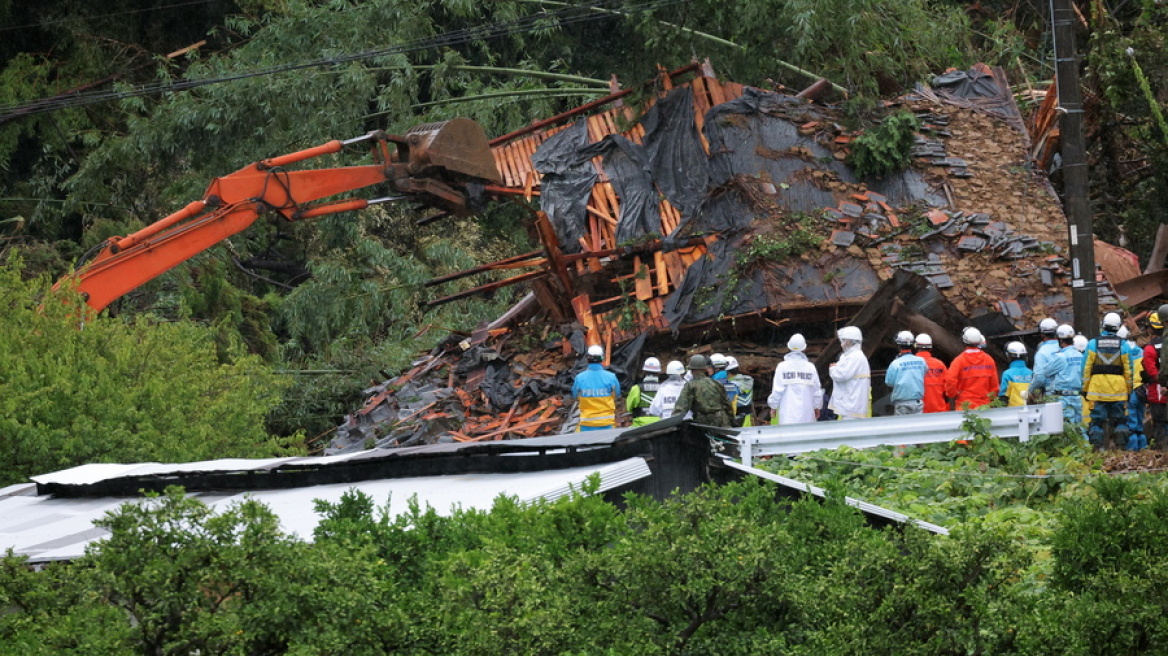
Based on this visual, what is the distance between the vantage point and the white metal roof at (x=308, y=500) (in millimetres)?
7598

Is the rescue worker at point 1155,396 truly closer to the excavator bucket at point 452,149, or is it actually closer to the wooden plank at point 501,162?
the excavator bucket at point 452,149

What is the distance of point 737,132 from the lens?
16.4 metres

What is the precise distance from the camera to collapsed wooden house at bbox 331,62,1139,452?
49.4ft

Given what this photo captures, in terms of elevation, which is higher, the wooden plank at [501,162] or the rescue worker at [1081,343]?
the wooden plank at [501,162]

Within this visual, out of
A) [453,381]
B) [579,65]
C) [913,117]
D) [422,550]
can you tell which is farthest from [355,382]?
[422,550]

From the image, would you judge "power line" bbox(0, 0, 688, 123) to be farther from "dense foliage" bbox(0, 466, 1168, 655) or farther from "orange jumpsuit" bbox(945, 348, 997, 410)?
"dense foliage" bbox(0, 466, 1168, 655)

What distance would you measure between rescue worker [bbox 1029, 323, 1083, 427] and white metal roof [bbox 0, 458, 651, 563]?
5.16 meters

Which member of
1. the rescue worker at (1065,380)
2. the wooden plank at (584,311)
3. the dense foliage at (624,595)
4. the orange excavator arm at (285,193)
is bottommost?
the dense foliage at (624,595)

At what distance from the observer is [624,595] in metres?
5.23

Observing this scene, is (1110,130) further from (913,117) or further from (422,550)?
(422,550)

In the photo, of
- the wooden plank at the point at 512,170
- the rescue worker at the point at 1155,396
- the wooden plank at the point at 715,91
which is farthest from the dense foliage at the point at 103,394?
the rescue worker at the point at 1155,396

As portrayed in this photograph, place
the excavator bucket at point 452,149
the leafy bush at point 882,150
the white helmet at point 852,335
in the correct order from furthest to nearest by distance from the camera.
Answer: the leafy bush at point 882,150, the excavator bucket at point 452,149, the white helmet at point 852,335

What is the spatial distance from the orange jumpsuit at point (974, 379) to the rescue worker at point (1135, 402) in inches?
45.9

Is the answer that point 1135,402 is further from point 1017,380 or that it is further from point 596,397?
point 596,397
